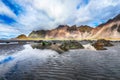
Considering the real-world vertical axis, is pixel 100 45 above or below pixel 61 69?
above

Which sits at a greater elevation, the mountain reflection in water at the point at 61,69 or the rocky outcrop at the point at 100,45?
the rocky outcrop at the point at 100,45

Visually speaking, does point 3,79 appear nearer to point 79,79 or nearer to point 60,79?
point 60,79

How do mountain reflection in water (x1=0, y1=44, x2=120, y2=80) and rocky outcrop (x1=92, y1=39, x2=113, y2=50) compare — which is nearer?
mountain reflection in water (x1=0, y1=44, x2=120, y2=80)

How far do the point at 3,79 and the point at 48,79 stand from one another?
13.6 feet

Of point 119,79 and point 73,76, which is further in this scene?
point 73,76

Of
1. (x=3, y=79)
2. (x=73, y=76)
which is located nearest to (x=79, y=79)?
(x=73, y=76)

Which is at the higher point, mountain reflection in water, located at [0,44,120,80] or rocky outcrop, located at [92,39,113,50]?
rocky outcrop, located at [92,39,113,50]

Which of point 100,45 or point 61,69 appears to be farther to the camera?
point 100,45

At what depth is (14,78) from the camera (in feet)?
43.7

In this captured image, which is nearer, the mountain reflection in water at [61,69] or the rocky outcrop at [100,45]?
the mountain reflection in water at [61,69]

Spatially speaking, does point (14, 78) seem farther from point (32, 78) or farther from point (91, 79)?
point (91, 79)

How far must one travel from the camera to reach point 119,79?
1273 centimetres

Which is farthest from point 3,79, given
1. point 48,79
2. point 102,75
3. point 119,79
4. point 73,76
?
point 119,79

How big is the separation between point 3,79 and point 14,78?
0.96 m
